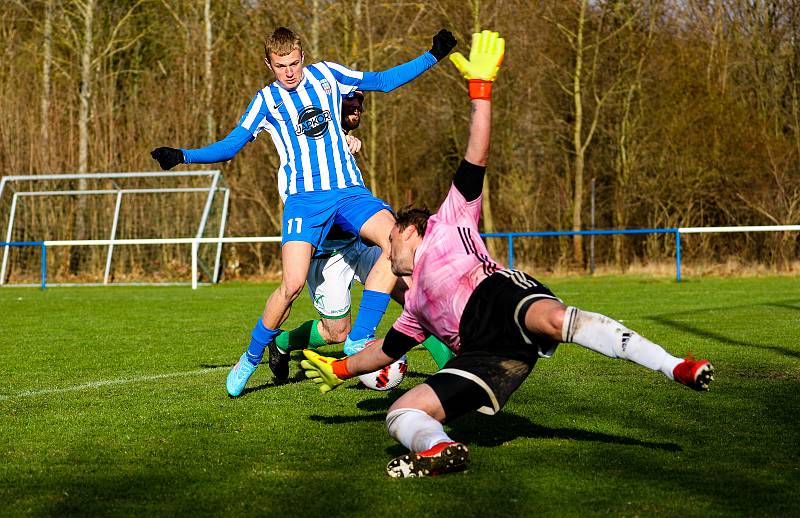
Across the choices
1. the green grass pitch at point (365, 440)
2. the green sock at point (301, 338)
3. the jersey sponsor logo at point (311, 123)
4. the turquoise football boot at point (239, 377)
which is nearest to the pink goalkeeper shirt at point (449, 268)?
the green grass pitch at point (365, 440)

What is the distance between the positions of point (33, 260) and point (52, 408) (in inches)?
803

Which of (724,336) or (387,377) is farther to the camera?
(724,336)

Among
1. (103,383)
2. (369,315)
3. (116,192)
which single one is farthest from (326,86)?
(116,192)

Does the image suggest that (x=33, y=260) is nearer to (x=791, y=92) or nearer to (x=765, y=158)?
(x=765, y=158)

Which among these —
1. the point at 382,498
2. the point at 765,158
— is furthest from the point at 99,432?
the point at 765,158

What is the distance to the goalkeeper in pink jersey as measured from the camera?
14.0 feet

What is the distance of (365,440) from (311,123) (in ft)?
8.27

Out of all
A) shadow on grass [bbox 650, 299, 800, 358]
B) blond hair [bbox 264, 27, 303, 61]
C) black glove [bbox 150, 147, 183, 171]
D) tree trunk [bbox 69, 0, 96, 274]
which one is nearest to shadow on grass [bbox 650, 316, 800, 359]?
shadow on grass [bbox 650, 299, 800, 358]

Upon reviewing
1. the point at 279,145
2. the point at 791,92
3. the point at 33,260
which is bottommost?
the point at 33,260

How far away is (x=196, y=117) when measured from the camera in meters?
27.9

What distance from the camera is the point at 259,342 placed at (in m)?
6.90

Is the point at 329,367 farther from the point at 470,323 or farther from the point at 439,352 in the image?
the point at 439,352

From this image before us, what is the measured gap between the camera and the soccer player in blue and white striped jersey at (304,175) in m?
6.84

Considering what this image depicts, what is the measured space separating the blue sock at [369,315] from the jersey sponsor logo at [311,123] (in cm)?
112
